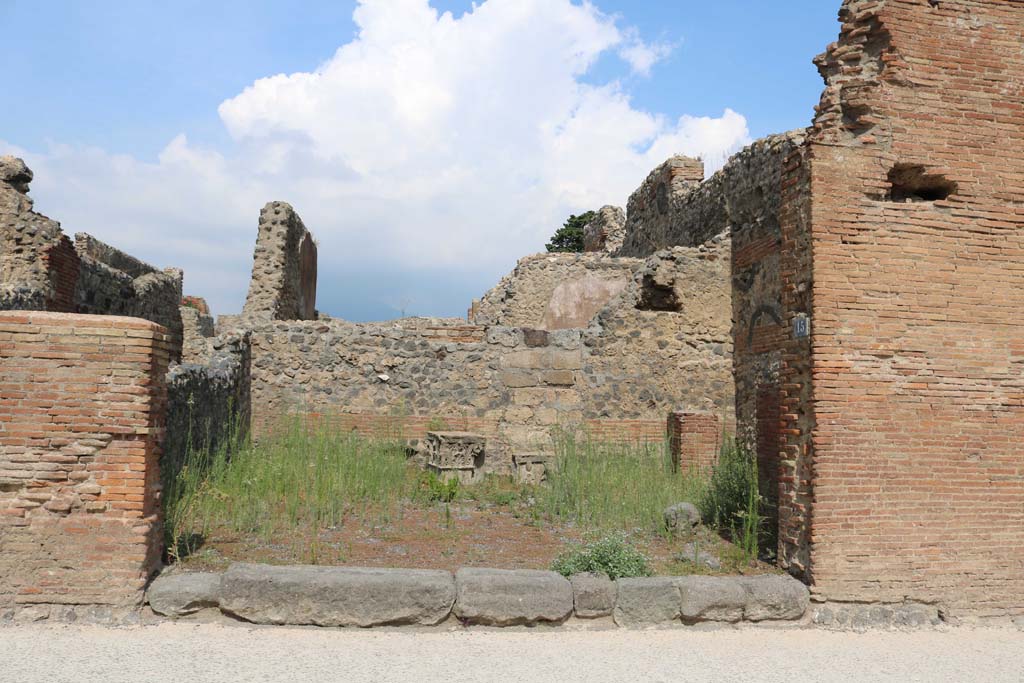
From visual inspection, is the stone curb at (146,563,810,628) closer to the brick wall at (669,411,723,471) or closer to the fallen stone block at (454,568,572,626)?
the fallen stone block at (454,568,572,626)

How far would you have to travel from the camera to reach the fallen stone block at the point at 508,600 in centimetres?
479

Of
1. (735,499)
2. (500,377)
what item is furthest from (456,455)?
(735,499)

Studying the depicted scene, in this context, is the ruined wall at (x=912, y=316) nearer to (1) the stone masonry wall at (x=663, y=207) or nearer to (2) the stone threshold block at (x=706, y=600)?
(2) the stone threshold block at (x=706, y=600)

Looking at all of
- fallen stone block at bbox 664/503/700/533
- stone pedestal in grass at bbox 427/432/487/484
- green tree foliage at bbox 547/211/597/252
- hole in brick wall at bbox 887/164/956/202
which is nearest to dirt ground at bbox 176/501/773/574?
fallen stone block at bbox 664/503/700/533

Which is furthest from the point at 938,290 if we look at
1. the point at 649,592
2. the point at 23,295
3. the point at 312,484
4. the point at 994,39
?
the point at 23,295

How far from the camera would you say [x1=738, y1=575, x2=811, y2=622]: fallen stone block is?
5105 millimetres

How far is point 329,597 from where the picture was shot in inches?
183

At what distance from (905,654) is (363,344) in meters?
7.26

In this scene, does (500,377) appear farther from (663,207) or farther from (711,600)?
(663,207)

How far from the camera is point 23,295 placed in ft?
27.7

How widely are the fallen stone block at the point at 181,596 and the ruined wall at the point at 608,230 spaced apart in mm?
15577

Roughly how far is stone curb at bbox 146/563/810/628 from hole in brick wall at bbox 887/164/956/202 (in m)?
3.23

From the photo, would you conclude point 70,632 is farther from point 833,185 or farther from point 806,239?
point 833,185

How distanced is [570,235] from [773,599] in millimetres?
27417
